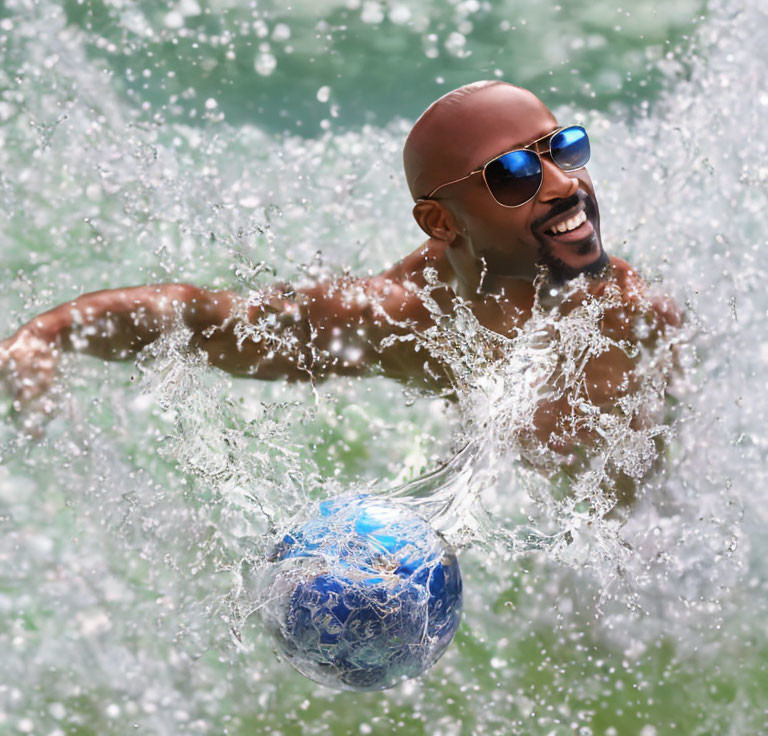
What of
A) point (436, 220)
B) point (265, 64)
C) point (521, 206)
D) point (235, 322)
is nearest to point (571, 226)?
point (521, 206)

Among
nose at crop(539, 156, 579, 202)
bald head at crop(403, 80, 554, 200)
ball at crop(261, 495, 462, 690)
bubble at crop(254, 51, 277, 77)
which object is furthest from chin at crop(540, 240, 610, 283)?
bubble at crop(254, 51, 277, 77)

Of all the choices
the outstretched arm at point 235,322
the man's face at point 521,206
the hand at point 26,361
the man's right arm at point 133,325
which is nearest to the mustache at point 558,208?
the man's face at point 521,206

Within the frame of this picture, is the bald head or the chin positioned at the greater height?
the bald head

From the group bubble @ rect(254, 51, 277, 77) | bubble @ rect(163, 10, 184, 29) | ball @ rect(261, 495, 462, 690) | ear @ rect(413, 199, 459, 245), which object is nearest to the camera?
ball @ rect(261, 495, 462, 690)

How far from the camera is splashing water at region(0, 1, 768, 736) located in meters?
2.57

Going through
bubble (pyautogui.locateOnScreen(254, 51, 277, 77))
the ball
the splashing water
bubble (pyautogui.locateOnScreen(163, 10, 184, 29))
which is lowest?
the ball

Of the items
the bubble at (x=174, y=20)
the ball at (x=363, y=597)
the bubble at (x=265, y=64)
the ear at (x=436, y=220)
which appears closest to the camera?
the ball at (x=363, y=597)

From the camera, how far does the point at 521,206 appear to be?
2.25 metres

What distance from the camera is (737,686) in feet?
9.68

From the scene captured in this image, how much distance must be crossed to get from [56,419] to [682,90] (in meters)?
2.49

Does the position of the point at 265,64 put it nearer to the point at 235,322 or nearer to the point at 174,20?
the point at 174,20

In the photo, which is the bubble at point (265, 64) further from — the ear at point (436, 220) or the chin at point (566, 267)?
the chin at point (566, 267)

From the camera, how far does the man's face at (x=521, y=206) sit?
2250 mm

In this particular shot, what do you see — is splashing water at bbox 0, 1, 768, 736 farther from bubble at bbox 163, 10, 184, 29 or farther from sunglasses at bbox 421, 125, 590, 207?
sunglasses at bbox 421, 125, 590, 207
